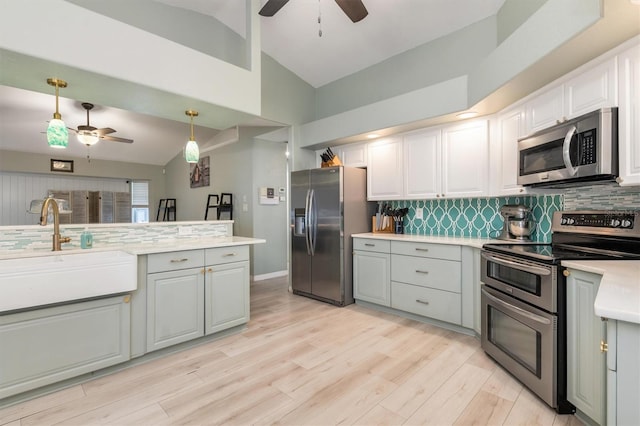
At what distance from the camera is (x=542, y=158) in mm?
2264

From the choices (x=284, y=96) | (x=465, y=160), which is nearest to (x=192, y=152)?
(x=284, y=96)

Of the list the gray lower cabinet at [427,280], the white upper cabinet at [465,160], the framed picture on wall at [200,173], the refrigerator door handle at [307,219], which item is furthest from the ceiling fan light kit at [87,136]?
the white upper cabinet at [465,160]

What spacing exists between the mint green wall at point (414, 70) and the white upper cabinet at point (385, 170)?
0.69 metres

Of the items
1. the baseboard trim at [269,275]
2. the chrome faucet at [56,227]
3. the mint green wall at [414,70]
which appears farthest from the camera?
the baseboard trim at [269,275]

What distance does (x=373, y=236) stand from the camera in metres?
3.61

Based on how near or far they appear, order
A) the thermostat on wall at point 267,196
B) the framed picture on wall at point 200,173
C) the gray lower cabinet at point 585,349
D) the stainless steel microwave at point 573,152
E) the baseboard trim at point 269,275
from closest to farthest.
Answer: the gray lower cabinet at point 585,349 < the stainless steel microwave at point 573,152 < the baseboard trim at point 269,275 < the thermostat on wall at point 267,196 < the framed picture on wall at point 200,173

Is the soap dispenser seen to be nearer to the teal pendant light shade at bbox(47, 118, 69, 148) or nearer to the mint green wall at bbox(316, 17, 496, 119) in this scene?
the teal pendant light shade at bbox(47, 118, 69, 148)

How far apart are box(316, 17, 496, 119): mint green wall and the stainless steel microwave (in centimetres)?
109

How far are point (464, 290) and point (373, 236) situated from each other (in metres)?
1.14

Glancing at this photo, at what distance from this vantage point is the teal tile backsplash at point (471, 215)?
A: 278 centimetres

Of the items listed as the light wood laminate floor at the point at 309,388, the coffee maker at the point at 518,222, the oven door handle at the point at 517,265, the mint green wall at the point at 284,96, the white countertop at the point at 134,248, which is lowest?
the light wood laminate floor at the point at 309,388

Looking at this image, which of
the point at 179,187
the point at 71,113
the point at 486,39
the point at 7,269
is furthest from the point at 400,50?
the point at 179,187

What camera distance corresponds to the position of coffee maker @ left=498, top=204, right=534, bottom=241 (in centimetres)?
277

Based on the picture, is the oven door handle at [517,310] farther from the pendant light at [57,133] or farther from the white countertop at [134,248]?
the pendant light at [57,133]
